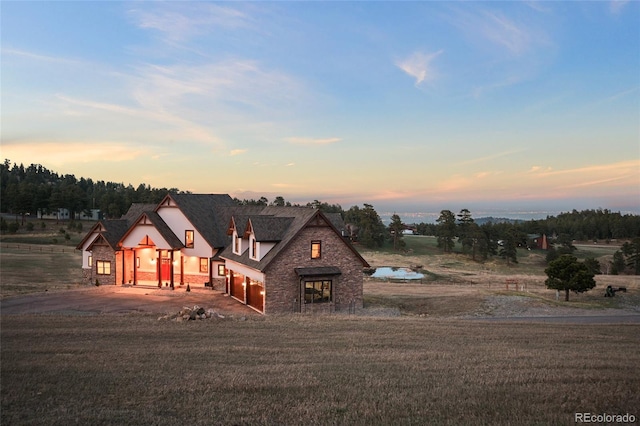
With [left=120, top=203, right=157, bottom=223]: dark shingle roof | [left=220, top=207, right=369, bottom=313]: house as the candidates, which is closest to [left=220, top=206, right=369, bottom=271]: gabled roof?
[left=220, top=207, right=369, bottom=313]: house

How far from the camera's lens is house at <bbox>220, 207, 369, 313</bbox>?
29500 mm

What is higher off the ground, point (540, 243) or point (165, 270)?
point (165, 270)

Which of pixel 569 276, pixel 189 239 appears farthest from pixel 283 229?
pixel 569 276

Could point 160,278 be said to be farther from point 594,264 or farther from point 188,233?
point 594,264

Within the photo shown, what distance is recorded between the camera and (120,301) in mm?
30938

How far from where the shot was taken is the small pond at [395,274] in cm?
5799

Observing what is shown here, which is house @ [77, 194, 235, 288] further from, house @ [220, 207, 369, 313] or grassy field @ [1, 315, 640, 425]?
grassy field @ [1, 315, 640, 425]

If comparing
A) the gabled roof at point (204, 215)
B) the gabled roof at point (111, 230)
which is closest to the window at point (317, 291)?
the gabled roof at point (204, 215)

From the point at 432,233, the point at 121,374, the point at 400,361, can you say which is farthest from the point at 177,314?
the point at 432,233

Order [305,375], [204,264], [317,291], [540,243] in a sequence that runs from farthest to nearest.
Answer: [540,243], [204,264], [317,291], [305,375]

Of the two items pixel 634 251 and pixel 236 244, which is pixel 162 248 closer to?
pixel 236 244

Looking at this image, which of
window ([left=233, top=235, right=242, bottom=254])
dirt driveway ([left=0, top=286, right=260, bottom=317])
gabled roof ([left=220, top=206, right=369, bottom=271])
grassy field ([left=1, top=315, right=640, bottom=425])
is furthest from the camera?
window ([left=233, top=235, right=242, bottom=254])

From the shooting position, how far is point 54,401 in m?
8.78

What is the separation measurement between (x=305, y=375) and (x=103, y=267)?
3526 cm
